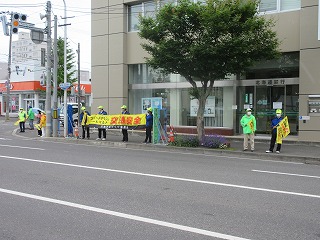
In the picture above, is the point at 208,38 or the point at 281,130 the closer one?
the point at 281,130

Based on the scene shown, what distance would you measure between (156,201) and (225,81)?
14401mm

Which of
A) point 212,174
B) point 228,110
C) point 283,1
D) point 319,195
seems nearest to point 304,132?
point 228,110

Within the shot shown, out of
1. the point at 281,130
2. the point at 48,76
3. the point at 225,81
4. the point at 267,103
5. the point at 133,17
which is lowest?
the point at 281,130

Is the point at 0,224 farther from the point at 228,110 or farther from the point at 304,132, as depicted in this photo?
the point at 228,110

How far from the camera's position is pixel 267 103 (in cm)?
1933

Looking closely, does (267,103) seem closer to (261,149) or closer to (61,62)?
(261,149)

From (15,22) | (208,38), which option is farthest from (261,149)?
(15,22)

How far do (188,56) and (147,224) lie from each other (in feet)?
35.2

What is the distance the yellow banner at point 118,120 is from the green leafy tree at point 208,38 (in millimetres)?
3235

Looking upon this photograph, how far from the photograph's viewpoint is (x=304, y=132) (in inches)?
681

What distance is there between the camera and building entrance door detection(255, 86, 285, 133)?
62.0ft

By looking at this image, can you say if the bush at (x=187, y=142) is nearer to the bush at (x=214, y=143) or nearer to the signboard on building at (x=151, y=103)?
the bush at (x=214, y=143)

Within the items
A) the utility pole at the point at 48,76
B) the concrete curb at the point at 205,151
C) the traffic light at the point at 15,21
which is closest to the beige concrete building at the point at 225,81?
the utility pole at the point at 48,76

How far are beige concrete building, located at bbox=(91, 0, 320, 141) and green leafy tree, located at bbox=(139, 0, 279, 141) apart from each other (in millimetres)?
2845
